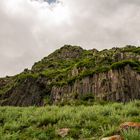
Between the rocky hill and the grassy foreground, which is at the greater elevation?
the rocky hill

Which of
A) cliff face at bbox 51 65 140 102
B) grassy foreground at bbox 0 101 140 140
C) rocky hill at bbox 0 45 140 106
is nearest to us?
grassy foreground at bbox 0 101 140 140

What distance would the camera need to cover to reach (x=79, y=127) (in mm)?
16484

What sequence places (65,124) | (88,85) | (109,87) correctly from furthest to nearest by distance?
(88,85) → (109,87) → (65,124)

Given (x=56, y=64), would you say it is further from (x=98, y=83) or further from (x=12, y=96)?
(x=98, y=83)

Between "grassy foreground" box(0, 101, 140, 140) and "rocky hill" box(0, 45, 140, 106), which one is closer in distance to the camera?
"grassy foreground" box(0, 101, 140, 140)

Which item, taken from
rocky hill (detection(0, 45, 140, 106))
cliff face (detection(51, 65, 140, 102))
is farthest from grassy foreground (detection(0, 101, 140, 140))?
cliff face (detection(51, 65, 140, 102))

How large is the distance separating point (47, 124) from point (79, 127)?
2236 mm

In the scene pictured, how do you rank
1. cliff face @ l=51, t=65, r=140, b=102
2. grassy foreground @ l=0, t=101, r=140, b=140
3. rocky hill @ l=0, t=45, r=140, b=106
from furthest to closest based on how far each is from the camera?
rocky hill @ l=0, t=45, r=140, b=106
cliff face @ l=51, t=65, r=140, b=102
grassy foreground @ l=0, t=101, r=140, b=140

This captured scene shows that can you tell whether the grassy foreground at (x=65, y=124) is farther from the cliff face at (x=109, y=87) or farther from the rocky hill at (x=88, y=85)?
the cliff face at (x=109, y=87)

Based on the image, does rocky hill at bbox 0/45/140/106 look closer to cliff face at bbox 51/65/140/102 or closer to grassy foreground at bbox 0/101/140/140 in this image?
cliff face at bbox 51/65/140/102

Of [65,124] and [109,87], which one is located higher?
[109,87]

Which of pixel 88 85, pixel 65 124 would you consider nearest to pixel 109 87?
pixel 88 85

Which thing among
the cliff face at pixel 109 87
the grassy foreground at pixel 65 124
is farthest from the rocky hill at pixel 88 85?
the grassy foreground at pixel 65 124

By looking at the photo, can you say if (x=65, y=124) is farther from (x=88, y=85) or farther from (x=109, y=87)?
(x=88, y=85)
